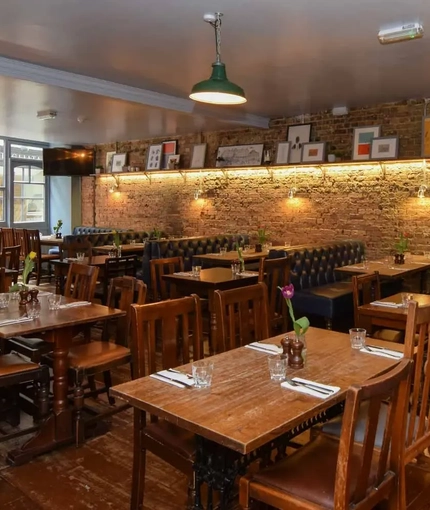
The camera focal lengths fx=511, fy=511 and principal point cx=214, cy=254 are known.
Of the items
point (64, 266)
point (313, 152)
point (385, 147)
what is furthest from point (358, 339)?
point (313, 152)

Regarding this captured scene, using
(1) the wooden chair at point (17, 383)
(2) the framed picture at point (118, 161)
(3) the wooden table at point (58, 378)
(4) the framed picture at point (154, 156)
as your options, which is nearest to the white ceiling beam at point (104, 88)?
(4) the framed picture at point (154, 156)

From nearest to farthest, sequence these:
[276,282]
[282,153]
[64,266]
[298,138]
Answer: [276,282]
[64,266]
[298,138]
[282,153]

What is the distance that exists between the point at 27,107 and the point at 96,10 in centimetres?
356

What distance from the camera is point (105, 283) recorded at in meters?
6.13

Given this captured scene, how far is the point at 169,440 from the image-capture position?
2.20 metres

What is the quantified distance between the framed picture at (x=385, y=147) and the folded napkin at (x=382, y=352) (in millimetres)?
5152

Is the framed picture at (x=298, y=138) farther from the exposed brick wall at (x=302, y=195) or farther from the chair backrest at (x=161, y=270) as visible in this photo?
the chair backrest at (x=161, y=270)

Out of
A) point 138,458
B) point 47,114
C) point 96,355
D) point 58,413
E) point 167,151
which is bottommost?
point 58,413

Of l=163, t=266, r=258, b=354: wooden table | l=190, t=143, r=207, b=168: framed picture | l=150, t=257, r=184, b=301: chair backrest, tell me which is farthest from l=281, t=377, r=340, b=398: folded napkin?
l=190, t=143, r=207, b=168: framed picture

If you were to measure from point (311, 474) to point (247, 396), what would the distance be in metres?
0.36

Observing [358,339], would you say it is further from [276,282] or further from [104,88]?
[104,88]

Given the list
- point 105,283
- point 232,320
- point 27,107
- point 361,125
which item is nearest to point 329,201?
point 361,125

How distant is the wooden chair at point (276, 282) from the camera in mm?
4590

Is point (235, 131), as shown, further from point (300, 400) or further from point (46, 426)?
point (300, 400)
